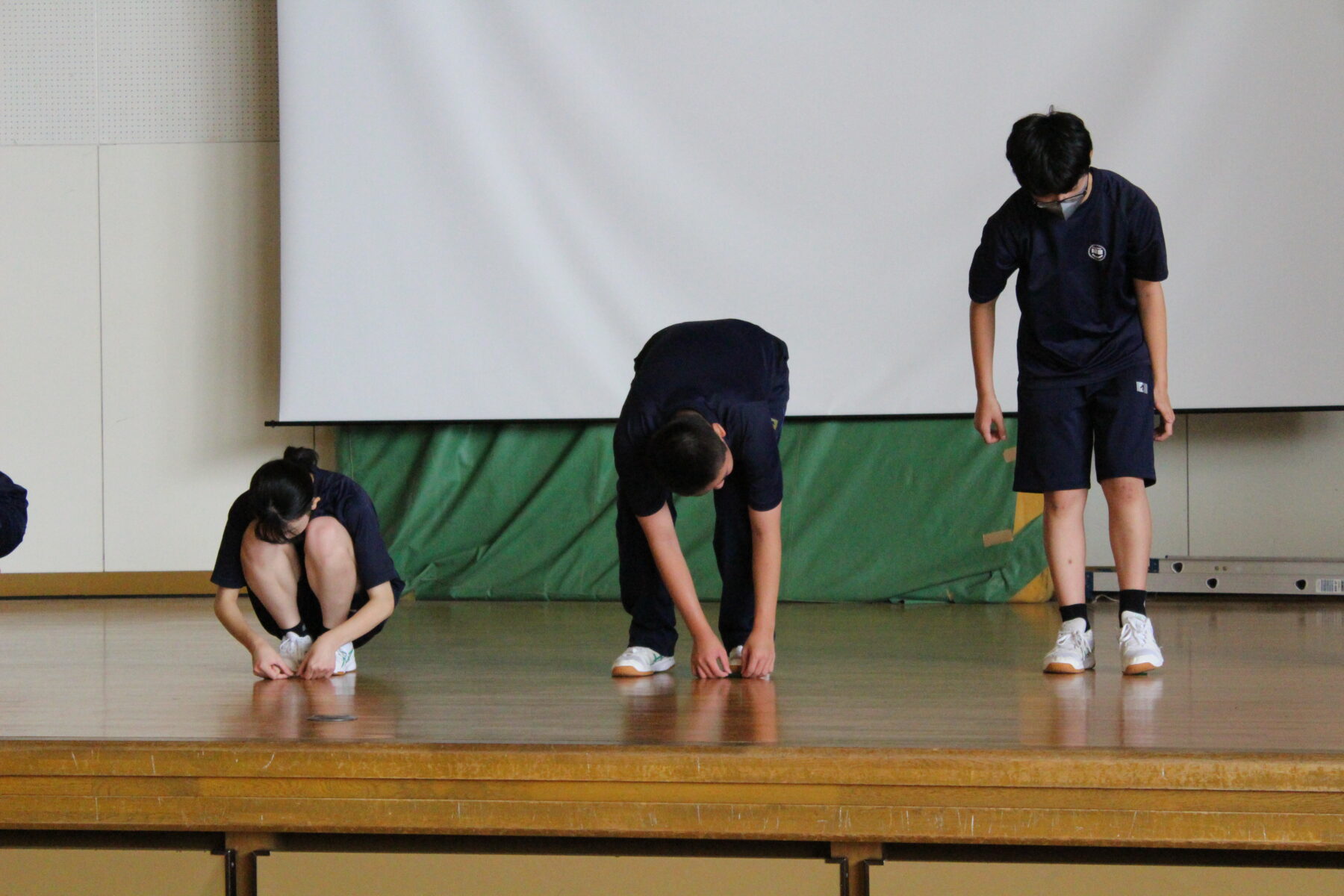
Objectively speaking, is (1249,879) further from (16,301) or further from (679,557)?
(16,301)

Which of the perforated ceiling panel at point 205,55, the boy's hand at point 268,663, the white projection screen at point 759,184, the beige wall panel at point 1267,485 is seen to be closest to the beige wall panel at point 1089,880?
the boy's hand at point 268,663

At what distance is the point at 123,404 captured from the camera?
4.04 m

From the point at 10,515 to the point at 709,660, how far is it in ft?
4.45

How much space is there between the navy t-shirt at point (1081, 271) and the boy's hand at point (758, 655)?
64 centimetres

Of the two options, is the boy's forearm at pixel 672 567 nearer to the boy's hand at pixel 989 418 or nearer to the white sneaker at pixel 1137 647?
the boy's hand at pixel 989 418

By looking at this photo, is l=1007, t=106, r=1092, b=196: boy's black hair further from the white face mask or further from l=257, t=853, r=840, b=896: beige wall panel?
l=257, t=853, r=840, b=896: beige wall panel

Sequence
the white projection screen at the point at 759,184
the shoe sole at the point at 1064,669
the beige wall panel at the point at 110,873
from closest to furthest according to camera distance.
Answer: the beige wall panel at the point at 110,873, the shoe sole at the point at 1064,669, the white projection screen at the point at 759,184

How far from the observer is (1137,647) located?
6.46 ft

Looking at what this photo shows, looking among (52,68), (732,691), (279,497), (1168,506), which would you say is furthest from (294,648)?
(52,68)

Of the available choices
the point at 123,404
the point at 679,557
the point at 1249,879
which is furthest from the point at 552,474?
the point at 1249,879

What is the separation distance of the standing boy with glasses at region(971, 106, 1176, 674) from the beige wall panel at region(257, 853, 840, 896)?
84 cm

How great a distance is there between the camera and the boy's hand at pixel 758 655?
6.29 ft

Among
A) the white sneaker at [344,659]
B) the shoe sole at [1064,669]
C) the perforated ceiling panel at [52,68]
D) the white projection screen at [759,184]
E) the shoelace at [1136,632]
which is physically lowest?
the shoe sole at [1064,669]

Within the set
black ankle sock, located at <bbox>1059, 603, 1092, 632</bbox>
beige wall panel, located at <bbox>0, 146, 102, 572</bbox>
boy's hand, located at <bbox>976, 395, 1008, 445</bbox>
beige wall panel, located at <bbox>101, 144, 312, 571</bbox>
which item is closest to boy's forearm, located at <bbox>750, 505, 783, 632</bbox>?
boy's hand, located at <bbox>976, 395, 1008, 445</bbox>
